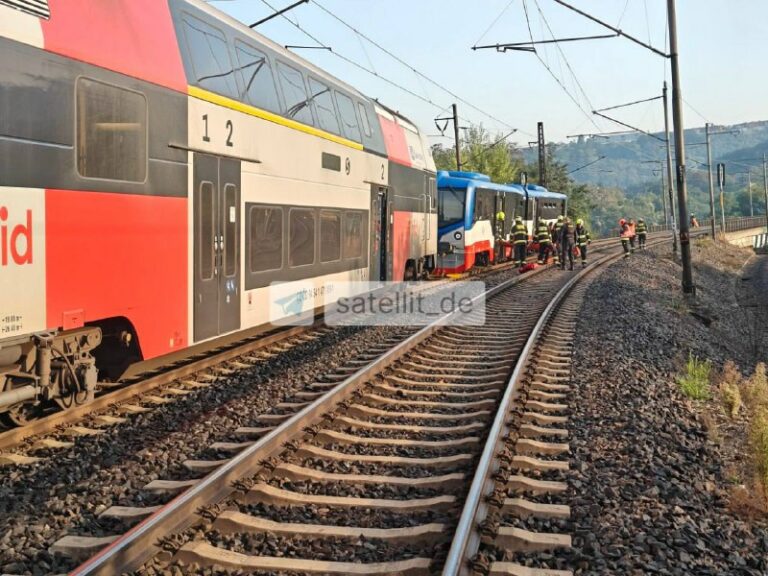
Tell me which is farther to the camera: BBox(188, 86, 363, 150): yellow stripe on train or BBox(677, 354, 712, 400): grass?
BBox(677, 354, 712, 400): grass

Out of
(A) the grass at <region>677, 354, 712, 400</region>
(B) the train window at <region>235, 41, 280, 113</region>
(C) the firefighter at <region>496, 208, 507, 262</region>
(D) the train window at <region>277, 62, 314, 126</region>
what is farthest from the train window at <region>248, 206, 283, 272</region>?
(C) the firefighter at <region>496, 208, 507, 262</region>

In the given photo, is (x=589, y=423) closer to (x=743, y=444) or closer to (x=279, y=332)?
(x=743, y=444)

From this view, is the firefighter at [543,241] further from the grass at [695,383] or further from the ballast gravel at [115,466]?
the ballast gravel at [115,466]

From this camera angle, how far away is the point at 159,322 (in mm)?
7613

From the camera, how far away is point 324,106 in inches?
475

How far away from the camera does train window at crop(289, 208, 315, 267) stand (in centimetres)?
1085

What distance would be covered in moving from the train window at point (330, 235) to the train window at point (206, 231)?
3.48 m

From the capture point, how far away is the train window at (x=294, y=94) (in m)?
10.6

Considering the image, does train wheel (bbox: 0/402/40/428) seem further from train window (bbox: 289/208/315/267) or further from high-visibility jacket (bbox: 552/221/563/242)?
high-visibility jacket (bbox: 552/221/563/242)

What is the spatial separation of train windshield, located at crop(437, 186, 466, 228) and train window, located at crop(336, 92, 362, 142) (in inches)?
377

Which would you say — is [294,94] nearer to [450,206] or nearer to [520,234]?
[450,206]

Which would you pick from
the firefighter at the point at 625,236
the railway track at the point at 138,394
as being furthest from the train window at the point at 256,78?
the firefighter at the point at 625,236

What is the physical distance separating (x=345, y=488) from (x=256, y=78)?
6.09 metres

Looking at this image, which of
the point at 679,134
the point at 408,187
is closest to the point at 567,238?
the point at 679,134
